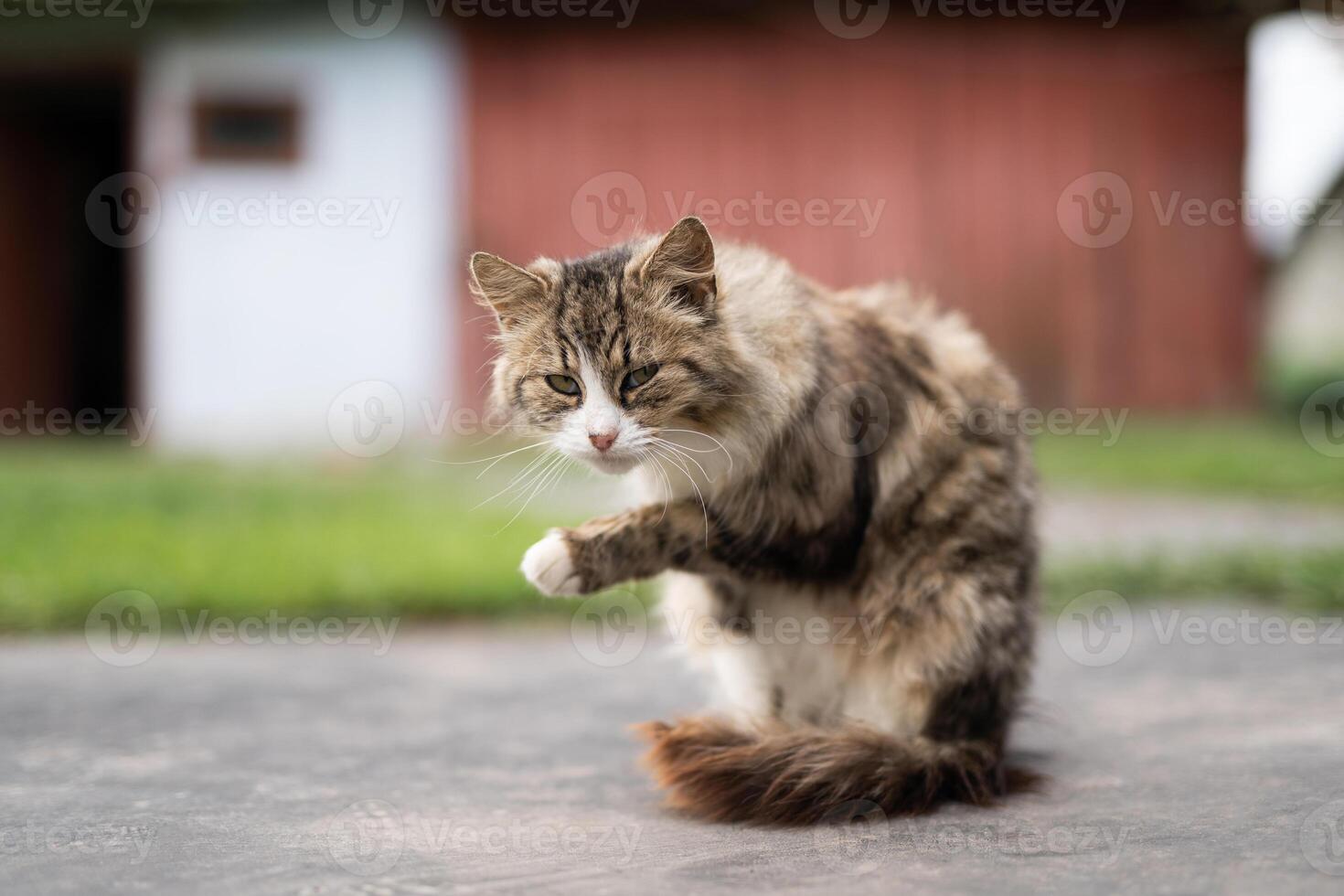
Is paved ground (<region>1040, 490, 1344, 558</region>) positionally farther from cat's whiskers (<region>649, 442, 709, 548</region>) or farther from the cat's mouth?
the cat's mouth

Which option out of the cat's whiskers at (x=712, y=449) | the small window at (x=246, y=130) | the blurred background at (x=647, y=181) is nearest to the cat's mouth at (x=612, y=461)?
the cat's whiskers at (x=712, y=449)

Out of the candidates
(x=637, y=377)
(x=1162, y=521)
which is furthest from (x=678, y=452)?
(x=1162, y=521)

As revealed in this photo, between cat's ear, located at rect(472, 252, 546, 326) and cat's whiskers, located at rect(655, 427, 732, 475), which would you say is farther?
cat's ear, located at rect(472, 252, 546, 326)

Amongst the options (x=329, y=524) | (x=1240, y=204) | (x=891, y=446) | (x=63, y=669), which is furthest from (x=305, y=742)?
(x=1240, y=204)

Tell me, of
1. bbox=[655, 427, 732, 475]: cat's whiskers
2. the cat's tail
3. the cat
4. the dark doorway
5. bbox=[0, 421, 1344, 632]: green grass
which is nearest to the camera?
the cat's tail

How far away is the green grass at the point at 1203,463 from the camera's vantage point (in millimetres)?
7477

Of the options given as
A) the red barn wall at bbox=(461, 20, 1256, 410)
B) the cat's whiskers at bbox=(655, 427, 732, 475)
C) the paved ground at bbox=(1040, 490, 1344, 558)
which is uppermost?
the red barn wall at bbox=(461, 20, 1256, 410)

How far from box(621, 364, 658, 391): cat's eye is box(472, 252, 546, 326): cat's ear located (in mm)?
310

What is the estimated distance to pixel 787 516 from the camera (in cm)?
273

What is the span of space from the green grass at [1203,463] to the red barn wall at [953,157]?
1.32m

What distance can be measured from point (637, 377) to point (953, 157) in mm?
9381

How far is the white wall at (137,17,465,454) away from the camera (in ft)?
35.3

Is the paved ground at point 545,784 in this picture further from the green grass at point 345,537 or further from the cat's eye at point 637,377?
the cat's eye at point 637,377

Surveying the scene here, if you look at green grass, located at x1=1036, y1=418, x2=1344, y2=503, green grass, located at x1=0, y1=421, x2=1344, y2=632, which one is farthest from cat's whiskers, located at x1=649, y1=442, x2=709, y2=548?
green grass, located at x1=1036, y1=418, x2=1344, y2=503
